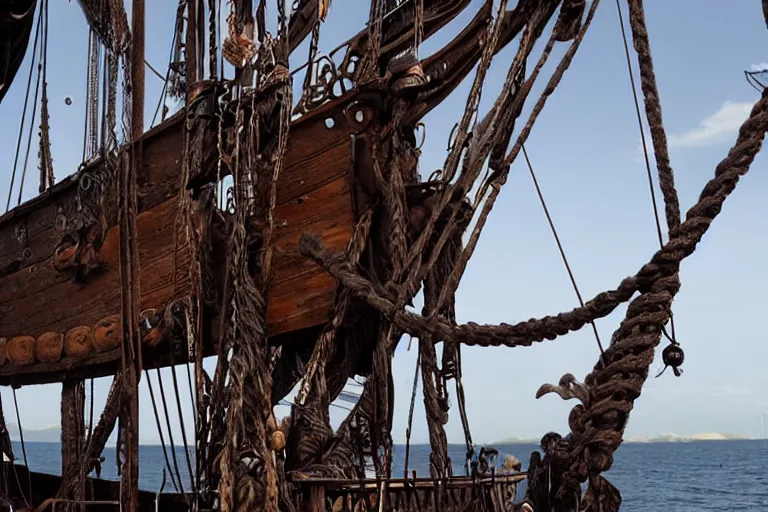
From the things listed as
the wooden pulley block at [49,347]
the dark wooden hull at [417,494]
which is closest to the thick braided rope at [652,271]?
the dark wooden hull at [417,494]

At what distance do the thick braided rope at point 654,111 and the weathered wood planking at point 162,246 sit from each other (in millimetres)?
2667

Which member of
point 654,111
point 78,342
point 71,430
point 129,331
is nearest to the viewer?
point 654,111

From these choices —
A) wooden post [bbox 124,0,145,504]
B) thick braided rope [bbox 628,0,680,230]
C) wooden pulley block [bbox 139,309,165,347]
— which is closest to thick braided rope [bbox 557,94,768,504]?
thick braided rope [bbox 628,0,680,230]

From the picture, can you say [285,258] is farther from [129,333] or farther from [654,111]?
[654,111]

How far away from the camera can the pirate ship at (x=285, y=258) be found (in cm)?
574

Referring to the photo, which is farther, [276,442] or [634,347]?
[276,442]

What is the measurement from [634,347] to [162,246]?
15.2 feet

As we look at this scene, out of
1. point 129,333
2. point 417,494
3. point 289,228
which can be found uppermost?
point 289,228

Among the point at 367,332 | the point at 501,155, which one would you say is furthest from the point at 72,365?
the point at 501,155

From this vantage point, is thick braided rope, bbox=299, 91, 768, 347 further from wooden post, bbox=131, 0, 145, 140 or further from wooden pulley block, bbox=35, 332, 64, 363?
wooden pulley block, bbox=35, 332, 64, 363

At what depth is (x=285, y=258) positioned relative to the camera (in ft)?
22.6

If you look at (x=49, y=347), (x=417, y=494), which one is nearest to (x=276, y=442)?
(x=417, y=494)

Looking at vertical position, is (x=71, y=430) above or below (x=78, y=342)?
below

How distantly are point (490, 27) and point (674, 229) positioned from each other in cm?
293
